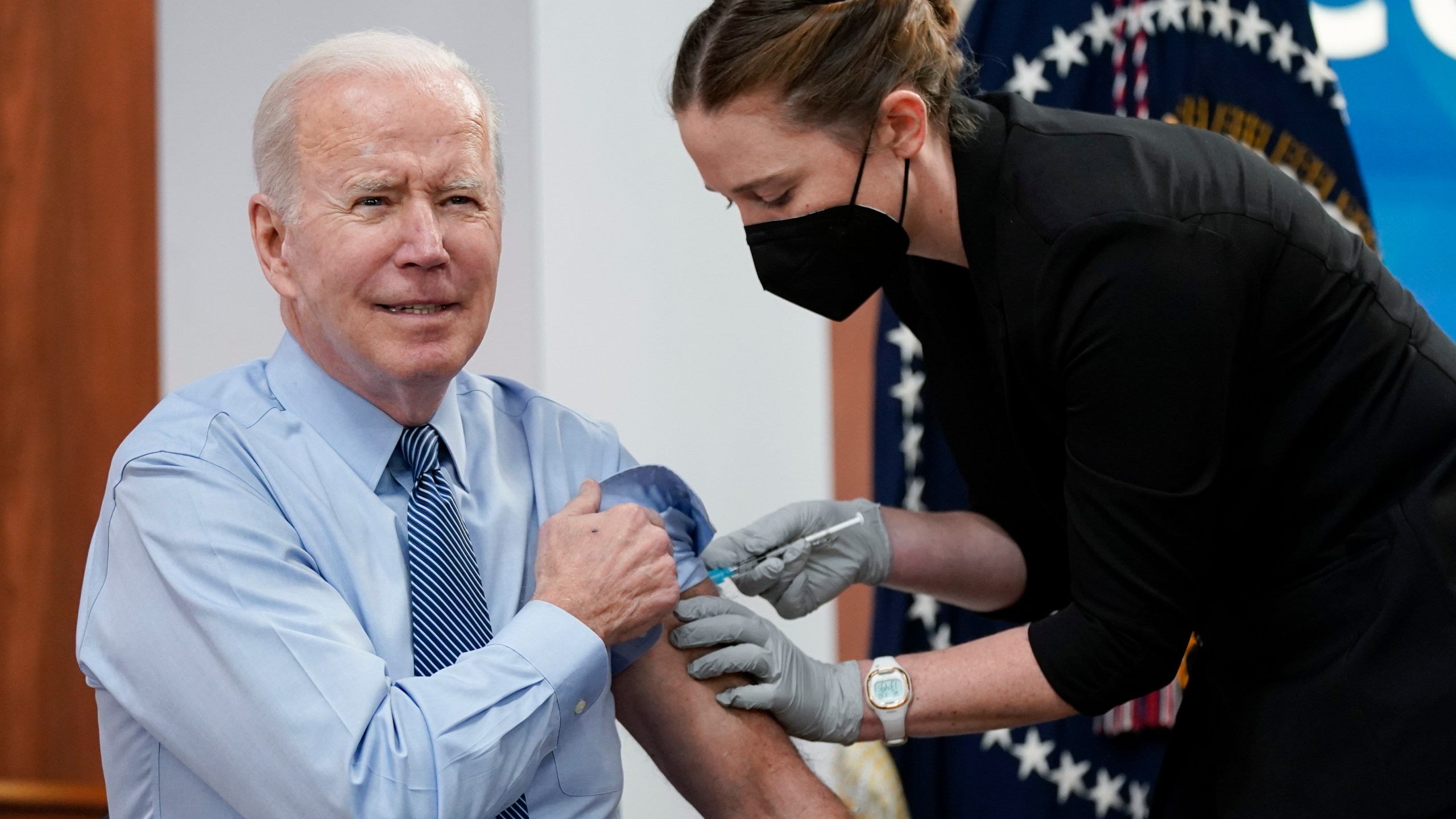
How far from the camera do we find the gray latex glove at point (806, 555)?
1.76 m

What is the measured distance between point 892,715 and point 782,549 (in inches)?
13.2

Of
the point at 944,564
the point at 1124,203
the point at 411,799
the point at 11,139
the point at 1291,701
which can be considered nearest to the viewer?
the point at 411,799

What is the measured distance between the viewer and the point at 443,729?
Result: 1.18 meters

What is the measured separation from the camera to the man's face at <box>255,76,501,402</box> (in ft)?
4.52

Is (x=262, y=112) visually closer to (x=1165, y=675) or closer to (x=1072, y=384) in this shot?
(x=1072, y=384)

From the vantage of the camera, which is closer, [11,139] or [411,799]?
[411,799]

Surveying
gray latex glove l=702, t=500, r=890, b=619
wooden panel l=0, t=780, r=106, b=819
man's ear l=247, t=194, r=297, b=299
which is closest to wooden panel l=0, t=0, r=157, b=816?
wooden panel l=0, t=780, r=106, b=819

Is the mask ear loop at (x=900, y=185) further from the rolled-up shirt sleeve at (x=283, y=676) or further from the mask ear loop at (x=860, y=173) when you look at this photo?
the rolled-up shirt sleeve at (x=283, y=676)

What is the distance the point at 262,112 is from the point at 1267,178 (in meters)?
1.19

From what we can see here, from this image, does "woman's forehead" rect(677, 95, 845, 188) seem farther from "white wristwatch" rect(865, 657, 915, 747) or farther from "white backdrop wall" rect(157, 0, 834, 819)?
"white backdrop wall" rect(157, 0, 834, 819)

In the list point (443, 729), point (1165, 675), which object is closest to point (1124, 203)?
point (1165, 675)

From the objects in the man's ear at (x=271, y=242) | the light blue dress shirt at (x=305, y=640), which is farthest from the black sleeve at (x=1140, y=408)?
the man's ear at (x=271, y=242)

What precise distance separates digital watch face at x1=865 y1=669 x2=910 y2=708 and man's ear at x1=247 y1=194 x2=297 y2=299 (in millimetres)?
856

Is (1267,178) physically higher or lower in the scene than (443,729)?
higher
